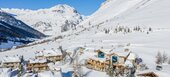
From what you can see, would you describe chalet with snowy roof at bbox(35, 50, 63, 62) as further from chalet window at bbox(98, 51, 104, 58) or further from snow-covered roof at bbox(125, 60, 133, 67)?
snow-covered roof at bbox(125, 60, 133, 67)

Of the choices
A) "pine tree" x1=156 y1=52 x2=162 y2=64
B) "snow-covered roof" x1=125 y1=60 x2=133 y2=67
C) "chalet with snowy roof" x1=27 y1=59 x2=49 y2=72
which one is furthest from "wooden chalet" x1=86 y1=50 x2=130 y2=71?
"chalet with snowy roof" x1=27 y1=59 x2=49 y2=72

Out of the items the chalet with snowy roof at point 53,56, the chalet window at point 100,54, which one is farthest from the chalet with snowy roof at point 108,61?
the chalet with snowy roof at point 53,56

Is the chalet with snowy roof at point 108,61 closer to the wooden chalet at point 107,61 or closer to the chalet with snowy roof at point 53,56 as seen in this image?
the wooden chalet at point 107,61

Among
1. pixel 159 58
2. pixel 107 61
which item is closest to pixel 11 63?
pixel 107 61

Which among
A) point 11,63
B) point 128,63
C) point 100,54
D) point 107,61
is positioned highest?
point 100,54

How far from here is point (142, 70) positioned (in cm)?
9025

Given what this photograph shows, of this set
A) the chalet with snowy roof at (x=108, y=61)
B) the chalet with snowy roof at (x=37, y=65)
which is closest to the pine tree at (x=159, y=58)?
the chalet with snowy roof at (x=108, y=61)

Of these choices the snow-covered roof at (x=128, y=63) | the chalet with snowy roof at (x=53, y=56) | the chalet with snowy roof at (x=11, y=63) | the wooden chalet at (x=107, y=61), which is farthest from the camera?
the chalet with snowy roof at (x=53, y=56)

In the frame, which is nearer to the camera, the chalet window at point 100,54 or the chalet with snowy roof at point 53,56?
the chalet window at point 100,54

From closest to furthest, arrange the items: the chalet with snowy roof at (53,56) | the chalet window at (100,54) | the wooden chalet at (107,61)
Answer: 1. the wooden chalet at (107,61)
2. the chalet window at (100,54)
3. the chalet with snowy roof at (53,56)

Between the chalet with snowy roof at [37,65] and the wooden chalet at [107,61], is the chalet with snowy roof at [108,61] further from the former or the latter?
the chalet with snowy roof at [37,65]

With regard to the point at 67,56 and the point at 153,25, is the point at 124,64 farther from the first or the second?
A: the point at 153,25

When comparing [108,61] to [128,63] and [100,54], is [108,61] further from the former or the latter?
[100,54]

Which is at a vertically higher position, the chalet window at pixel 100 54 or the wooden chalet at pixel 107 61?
the chalet window at pixel 100 54
